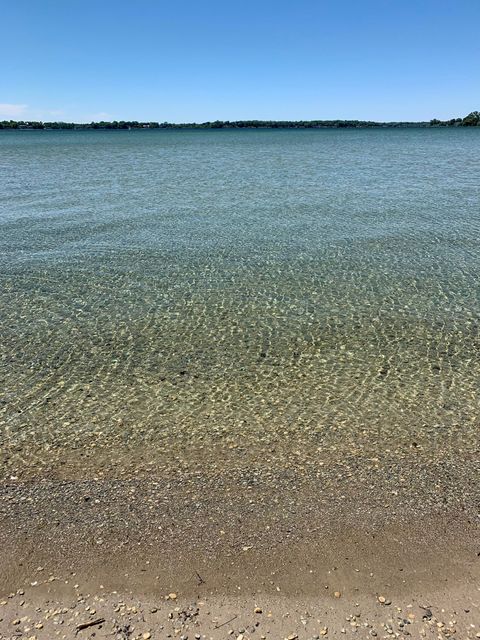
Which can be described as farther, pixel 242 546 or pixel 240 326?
pixel 240 326

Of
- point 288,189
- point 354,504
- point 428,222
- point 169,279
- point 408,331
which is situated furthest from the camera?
point 288,189

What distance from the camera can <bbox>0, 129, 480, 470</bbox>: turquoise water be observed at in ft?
23.0

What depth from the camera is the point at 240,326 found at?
10102mm

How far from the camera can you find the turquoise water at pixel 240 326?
7023 mm

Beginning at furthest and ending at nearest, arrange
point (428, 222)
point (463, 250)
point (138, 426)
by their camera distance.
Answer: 1. point (428, 222)
2. point (463, 250)
3. point (138, 426)

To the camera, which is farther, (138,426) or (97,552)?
(138,426)

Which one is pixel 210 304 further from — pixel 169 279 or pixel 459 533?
pixel 459 533

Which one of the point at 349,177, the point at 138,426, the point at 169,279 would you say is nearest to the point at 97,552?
the point at 138,426

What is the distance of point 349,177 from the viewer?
33312 millimetres

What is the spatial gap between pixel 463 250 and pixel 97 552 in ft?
46.1

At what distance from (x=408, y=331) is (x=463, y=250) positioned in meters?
7.02

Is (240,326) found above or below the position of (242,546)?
above

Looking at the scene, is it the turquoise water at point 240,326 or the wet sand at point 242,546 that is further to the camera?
the turquoise water at point 240,326

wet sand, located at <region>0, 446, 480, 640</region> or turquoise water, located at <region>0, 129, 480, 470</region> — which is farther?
turquoise water, located at <region>0, 129, 480, 470</region>
